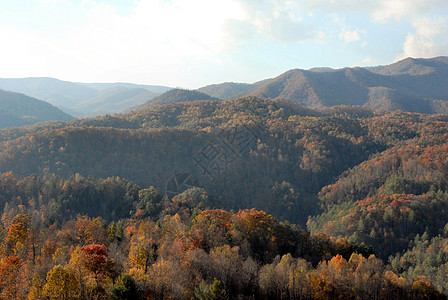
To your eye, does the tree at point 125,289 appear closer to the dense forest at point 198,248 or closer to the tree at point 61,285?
the dense forest at point 198,248

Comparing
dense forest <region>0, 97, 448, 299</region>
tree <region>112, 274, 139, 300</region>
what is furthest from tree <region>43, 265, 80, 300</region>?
tree <region>112, 274, 139, 300</region>

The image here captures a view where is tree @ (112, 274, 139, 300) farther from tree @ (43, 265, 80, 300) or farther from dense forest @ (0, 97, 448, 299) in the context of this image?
tree @ (43, 265, 80, 300)

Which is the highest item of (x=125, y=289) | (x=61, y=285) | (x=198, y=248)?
(x=125, y=289)

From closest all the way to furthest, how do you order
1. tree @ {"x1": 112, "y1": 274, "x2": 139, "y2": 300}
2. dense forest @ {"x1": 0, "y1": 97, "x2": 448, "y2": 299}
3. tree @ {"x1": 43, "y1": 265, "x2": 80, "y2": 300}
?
tree @ {"x1": 112, "y1": 274, "x2": 139, "y2": 300}, tree @ {"x1": 43, "y1": 265, "x2": 80, "y2": 300}, dense forest @ {"x1": 0, "y1": 97, "x2": 448, "y2": 299}

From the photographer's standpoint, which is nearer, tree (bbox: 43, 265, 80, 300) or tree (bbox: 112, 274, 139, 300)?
tree (bbox: 112, 274, 139, 300)

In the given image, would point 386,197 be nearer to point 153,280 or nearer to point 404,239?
point 404,239

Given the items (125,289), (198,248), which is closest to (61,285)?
(125,289)

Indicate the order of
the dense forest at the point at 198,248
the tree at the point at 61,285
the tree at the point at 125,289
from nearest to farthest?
1. the tree at the point at 125,289
2. the tree at the point at 61,285
3. the dense forest at the point at 198,248

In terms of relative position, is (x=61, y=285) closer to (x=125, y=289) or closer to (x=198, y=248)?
(x=125, y=289)

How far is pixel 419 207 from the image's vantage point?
150 m

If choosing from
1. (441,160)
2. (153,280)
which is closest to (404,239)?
(441,160)

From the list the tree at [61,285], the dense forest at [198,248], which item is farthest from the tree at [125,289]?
the tree at [61,285]

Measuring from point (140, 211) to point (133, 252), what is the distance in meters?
61.8

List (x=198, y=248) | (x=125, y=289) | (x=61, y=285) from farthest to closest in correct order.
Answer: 1. (x=198, y=248)
2. (x=61, y=285)
3. (x=125, y=289)
